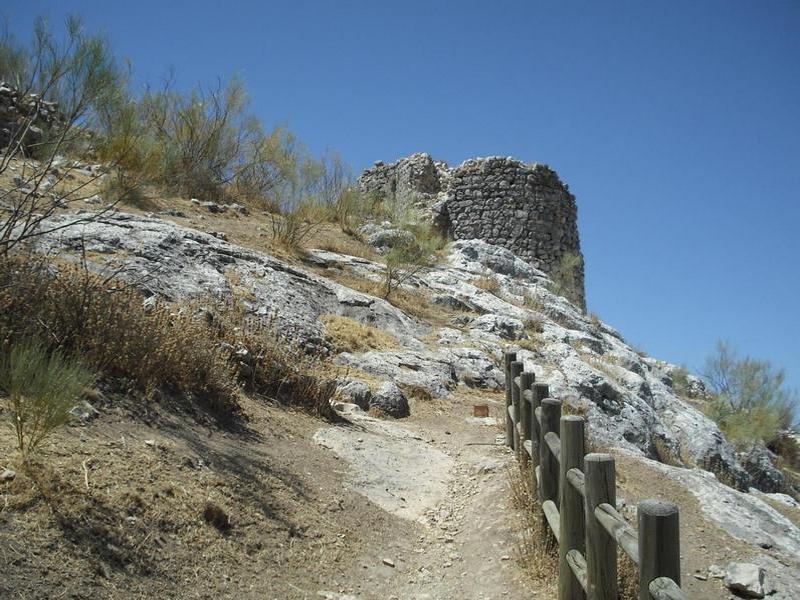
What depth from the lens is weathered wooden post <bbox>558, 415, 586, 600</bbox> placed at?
362 centimetres

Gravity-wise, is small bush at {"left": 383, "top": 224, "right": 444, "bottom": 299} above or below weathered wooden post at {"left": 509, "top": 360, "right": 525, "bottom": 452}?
above

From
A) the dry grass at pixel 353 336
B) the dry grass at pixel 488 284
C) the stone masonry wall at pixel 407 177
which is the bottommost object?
the dry grass at pixel 353 336

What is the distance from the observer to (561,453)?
3914mm

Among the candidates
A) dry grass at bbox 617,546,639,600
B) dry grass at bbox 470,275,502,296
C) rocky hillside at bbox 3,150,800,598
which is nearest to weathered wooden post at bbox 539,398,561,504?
dry grass at bbox 617,546,639,600

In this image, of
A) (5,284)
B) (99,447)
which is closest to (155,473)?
(99,447)

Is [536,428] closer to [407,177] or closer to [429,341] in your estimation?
[429,341]

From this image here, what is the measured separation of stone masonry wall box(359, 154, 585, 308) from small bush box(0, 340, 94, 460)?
1608 centimetres

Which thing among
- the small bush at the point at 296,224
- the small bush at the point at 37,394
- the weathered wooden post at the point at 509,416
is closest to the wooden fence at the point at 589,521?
the weathered wooden post at the point at 509,416

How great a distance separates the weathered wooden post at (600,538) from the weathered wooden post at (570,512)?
0.41 metres

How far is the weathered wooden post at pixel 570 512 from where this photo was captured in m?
3.62

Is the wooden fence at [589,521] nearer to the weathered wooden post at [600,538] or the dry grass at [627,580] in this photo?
the weathered wooden post at [600,538]

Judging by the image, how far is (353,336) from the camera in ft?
31.6

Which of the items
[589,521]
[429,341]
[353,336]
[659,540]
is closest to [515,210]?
[429,341]

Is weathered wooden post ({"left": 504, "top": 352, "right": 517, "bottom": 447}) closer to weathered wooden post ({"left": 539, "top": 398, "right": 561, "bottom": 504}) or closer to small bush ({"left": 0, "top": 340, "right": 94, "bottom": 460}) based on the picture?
weathered wooden post ({"left": 539, "top": 398, "right": 561, "bottom": 504})
